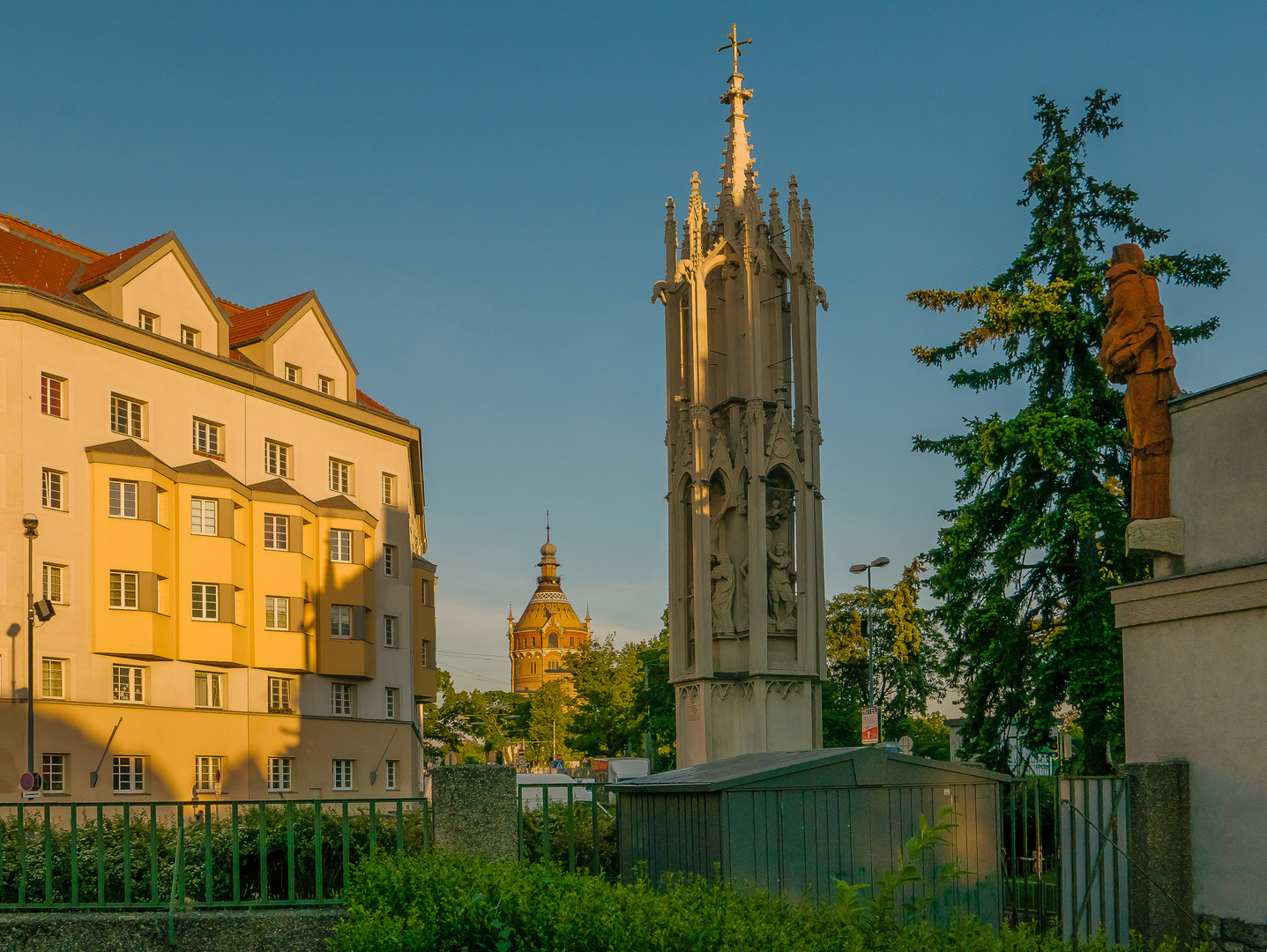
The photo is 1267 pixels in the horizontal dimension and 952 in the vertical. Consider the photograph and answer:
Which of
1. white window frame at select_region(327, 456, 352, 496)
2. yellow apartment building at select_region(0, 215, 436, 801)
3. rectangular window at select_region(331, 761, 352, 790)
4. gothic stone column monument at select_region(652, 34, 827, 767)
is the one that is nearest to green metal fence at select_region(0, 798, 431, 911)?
gothic stone column monument at select_region(652, 34, 827, 767)

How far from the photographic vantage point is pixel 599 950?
6492 millimetres

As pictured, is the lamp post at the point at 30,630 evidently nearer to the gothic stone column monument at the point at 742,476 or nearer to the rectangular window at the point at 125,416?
the rectangular window at the point at 125,416

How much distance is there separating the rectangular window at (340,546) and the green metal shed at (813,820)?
35751 mm

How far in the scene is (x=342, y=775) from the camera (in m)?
45.7

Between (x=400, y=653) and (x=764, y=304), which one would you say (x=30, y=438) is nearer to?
(x=400, y=653)

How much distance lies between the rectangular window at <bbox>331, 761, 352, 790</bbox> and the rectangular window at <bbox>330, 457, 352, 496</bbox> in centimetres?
968

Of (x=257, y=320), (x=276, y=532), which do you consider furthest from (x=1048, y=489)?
(x=257, y=320)

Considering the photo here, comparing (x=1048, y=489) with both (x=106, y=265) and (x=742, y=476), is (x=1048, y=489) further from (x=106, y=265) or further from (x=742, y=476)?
(x=106, y=265)

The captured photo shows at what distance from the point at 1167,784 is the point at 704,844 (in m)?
3.83

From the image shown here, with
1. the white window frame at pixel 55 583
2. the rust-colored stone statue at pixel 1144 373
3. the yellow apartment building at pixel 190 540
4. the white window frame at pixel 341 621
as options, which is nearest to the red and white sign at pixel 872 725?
the rust-colored stone statue at pixel 1144 373

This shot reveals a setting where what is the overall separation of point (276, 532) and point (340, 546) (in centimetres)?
310

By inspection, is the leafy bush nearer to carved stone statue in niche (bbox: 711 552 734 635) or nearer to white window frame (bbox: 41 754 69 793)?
carved stone statue in niche (bbox: 711 552 734 635)

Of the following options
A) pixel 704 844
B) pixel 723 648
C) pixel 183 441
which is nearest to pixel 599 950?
pixel 704 844

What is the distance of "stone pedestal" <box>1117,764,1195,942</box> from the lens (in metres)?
10.6
